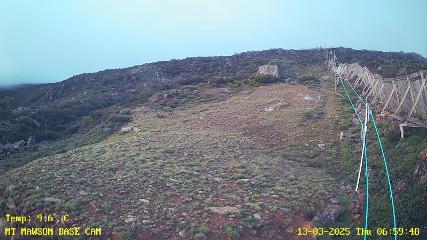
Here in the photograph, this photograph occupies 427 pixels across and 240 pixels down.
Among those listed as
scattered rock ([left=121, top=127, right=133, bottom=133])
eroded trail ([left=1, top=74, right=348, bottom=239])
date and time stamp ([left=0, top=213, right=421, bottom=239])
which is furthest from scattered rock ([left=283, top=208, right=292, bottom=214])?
scattered rock ([left=121, top=127, right=133, bottom=133])

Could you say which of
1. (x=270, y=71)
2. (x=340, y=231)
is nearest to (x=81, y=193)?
A: (x=340, y=231)

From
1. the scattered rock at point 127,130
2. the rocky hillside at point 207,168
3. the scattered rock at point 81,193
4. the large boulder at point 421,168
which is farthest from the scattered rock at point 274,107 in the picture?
the scattered rock at point 81,193

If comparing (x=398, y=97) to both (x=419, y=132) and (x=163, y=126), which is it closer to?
(x=419, y=132)

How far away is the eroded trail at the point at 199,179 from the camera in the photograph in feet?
33.0

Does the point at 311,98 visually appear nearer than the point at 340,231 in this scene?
No

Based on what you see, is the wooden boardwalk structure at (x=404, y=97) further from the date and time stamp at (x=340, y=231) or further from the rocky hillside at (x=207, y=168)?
the date and time stamp at (x=340, y=231)

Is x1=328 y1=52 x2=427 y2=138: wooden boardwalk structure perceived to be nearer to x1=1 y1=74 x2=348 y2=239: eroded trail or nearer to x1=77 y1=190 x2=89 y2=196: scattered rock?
x1=1 y1=74 x2=348 y2=239: eroded trail

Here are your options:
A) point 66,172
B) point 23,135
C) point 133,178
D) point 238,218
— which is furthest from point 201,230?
point 23,135

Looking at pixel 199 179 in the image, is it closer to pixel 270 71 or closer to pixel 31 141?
pixel 31 141

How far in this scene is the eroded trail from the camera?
10055mm

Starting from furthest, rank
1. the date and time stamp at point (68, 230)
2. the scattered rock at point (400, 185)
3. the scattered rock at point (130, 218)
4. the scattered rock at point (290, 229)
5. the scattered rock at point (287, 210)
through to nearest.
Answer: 1. the scattered rock at point (287, 210)
2. the scattered rock at point (400, 185)
3. the scattered rock at point (130, 218)
4. the scattered rock at point (290, 229)
5. the date and time stamp at point (68, 230)

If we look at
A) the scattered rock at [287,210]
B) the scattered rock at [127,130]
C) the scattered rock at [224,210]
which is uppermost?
the scattered rock at [127,130]

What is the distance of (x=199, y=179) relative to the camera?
13000mm

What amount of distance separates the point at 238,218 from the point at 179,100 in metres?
19.0
